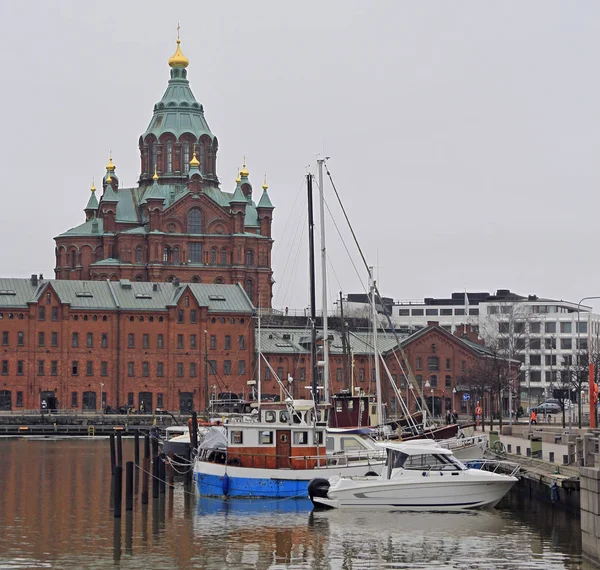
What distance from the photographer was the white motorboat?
6044cm

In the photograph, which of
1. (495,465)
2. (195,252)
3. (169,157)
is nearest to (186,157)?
(169,157)

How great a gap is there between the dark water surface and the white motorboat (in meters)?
0.69

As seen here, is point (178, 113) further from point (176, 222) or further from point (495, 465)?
point (495, 465)

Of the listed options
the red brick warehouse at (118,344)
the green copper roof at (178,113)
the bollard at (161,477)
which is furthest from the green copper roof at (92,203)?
the bollard at (161,477)

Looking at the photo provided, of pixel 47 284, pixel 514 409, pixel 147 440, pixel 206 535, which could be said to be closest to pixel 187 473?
pixel 147 440

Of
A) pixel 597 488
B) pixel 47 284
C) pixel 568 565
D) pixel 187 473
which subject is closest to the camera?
pixel 597 488

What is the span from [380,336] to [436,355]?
638 cm

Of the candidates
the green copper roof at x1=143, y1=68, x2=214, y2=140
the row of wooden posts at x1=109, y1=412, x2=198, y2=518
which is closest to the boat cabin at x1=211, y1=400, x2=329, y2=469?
the row of wooden posts at x1=109, y1=412, x2=198, y2=518

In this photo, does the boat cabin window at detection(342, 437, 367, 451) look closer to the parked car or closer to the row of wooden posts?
the row of wooden posts

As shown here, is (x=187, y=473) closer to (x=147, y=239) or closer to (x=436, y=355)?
(x=436, y=355)

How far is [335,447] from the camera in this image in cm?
6888

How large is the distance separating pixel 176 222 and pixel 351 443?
106 meters

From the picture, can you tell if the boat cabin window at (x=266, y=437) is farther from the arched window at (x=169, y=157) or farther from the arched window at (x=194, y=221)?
the arched window at (x=169, y=157)

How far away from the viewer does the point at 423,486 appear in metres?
60.5
